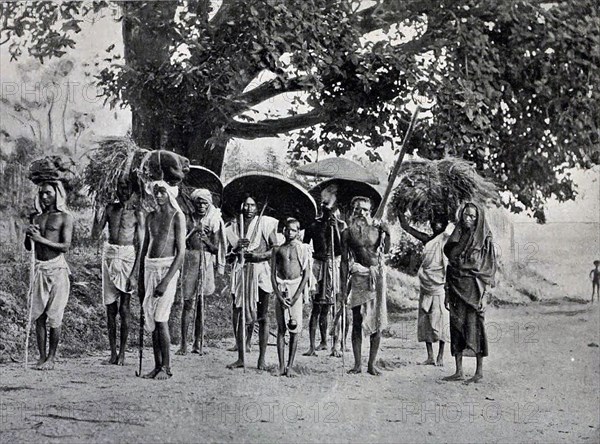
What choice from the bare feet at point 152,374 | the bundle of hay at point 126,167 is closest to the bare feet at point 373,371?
the bare feet at point 152,374

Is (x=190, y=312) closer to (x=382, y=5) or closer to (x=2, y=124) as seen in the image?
(x=2, y=124)

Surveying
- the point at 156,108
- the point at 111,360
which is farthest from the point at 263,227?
the point at 111,360

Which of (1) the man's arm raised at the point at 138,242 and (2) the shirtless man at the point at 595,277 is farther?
(2) the shirtless man at the point at 595,277

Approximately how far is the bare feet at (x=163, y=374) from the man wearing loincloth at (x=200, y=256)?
6.8 inches

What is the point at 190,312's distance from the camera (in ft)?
16.1

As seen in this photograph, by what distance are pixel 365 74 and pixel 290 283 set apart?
1.39 m

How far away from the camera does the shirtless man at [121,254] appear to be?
4.86m

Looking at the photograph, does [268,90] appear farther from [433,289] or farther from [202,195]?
[433,289]

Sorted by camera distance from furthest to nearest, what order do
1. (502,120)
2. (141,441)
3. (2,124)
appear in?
(502,120)
(2,124)
(141,441)

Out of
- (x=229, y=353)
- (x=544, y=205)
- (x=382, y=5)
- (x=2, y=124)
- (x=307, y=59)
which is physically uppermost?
(x=382, y=5)

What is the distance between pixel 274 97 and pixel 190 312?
1.42 meters

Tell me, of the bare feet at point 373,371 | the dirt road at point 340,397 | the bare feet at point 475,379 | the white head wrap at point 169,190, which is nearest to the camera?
the dirt road at point 340,397

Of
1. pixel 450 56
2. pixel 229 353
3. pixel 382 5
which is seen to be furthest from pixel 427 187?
pixel 229 353

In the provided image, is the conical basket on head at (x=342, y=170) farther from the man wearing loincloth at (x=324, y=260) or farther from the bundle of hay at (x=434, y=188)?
→ the bundle of hay at (x=434, y=188)
